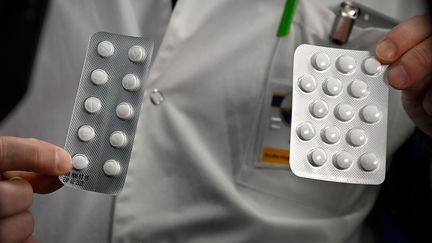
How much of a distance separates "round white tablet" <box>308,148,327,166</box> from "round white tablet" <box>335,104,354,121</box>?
39 millimetres

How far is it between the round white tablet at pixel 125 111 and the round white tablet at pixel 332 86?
0.19 metres

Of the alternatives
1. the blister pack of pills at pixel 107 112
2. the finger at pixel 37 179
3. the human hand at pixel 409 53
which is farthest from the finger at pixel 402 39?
the finger at pixel 37 179

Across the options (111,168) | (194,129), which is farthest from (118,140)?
(194,129)

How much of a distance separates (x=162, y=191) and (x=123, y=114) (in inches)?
6.4

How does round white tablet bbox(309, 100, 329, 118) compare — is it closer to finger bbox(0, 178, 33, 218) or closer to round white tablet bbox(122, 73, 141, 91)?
round white tablet bbox(122, 73, 141, 91)

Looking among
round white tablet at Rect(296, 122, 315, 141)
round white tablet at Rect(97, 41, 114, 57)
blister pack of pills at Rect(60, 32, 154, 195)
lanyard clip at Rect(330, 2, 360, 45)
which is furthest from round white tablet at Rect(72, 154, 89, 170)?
lanyard clip at Rect(330, 2, 360, 45)

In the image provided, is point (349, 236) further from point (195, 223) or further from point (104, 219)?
point (104, 219)

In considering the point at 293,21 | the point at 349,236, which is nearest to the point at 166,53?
the point at 293,21

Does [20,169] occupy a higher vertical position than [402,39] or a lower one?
lower

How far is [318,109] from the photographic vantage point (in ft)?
1.44

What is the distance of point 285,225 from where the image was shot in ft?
1.81

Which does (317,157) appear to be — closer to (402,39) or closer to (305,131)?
(305,131)

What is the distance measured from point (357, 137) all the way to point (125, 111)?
0.23 metres

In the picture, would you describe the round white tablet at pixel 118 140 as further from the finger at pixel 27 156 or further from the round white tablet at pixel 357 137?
the round white tablet at pixel 357 137
